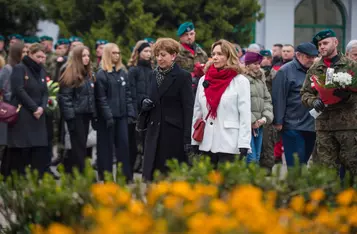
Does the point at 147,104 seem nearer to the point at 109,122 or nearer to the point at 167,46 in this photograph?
the point at 167,46

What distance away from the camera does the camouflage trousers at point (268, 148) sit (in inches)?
483

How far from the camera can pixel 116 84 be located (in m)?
12.8

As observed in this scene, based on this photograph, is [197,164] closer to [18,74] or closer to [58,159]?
[18,74]

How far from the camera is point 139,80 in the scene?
1355cm

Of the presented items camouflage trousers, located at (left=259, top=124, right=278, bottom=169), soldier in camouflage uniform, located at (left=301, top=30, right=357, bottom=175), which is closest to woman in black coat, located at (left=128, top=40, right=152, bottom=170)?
camouflage trousers, located at (left=259, top=124, right=278, bottom=169)

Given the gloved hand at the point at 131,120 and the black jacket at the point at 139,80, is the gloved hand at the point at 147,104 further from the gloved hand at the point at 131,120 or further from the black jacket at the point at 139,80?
the black jacket at the point at 139,80

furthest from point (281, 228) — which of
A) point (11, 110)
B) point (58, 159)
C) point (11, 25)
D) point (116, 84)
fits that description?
point (11, 25)

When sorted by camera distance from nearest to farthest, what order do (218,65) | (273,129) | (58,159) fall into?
(218,65), (273,129), (58,159)

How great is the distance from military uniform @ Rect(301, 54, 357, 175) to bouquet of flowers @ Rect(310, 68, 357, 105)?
148 mm

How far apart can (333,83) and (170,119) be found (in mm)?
1699

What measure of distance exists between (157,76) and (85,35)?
1143 centimetres

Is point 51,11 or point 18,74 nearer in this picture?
point 18,74

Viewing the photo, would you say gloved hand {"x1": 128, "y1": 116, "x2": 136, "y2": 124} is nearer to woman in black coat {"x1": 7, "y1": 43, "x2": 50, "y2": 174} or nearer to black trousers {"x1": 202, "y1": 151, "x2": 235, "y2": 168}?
woman in black coat {"x1": 7, "y1": 43, "x2": 50, "y2": 174}

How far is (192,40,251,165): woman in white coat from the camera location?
9.27 meters
